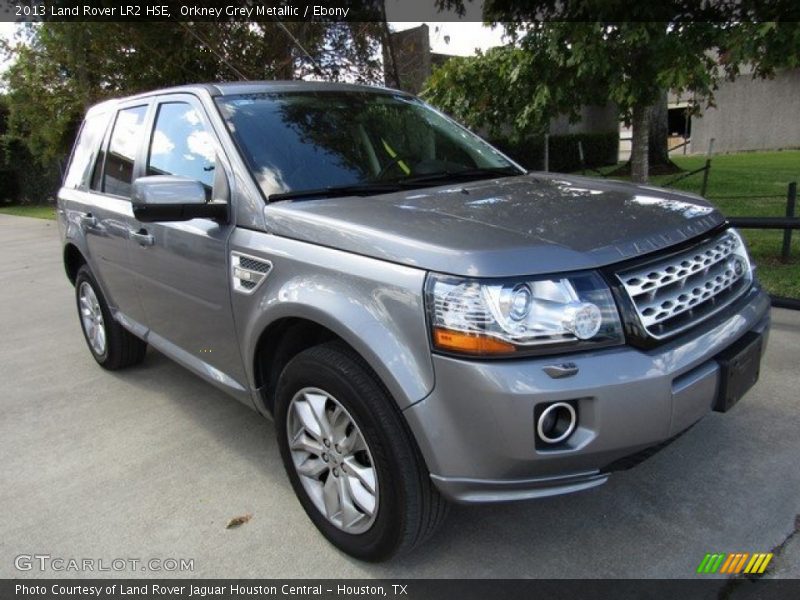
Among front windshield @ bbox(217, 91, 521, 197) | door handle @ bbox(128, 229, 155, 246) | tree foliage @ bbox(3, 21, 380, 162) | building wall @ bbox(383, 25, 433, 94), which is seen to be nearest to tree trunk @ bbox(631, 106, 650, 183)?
building wall @ bbox(383, 25, 433, 94)

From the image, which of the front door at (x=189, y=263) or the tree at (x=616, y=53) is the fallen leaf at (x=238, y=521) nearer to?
the front door at (x=189, y=263)

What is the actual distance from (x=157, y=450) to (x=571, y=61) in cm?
439

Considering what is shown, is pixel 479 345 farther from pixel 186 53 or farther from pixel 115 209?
pixel 186 53

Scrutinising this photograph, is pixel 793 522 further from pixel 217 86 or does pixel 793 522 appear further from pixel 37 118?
pixel 37 118

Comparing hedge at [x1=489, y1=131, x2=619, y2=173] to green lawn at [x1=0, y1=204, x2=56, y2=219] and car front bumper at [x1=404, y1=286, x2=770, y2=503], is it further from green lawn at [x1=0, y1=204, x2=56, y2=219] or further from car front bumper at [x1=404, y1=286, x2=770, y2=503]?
car front bumper at [x1=404, y1=286, x2=770, y2=503]

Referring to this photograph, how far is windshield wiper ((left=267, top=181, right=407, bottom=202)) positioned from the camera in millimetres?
2764

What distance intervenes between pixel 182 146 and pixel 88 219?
4.53 feet

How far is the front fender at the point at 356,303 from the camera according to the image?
2.07m

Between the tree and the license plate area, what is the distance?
3.19 m

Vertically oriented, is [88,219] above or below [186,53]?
below

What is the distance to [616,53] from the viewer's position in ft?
18.2

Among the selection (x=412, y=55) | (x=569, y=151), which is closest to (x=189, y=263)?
(x=412, y=55)

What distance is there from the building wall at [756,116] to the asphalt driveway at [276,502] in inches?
1093

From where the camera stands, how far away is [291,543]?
8.81ft
